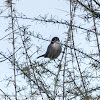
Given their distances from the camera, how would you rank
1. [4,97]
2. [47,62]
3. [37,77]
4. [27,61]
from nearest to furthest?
1. [4,97]
2. [37,77]
3. [27,61]
4. [47,62]

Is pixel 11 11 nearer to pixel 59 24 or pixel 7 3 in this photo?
pixel 7 3

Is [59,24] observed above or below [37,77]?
above

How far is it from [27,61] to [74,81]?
18.5 inches

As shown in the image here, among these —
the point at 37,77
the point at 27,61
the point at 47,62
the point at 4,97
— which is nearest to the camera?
the point at 4,97

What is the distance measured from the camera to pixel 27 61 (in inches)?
99.5

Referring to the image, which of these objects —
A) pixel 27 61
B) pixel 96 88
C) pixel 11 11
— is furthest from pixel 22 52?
pixel 96 88

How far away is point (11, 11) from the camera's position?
9.19 feet

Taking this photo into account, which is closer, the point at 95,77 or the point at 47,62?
the point at 95,77

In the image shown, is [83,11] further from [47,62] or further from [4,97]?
[4,97]

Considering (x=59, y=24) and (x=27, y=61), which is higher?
(x=59, y=24)

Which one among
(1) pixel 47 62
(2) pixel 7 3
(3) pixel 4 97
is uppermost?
(2) pixel 7 3

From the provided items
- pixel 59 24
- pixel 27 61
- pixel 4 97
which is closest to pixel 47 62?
pixel 27 61

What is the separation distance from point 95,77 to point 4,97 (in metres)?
0.84

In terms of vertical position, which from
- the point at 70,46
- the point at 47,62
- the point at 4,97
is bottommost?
the point at 4,97
